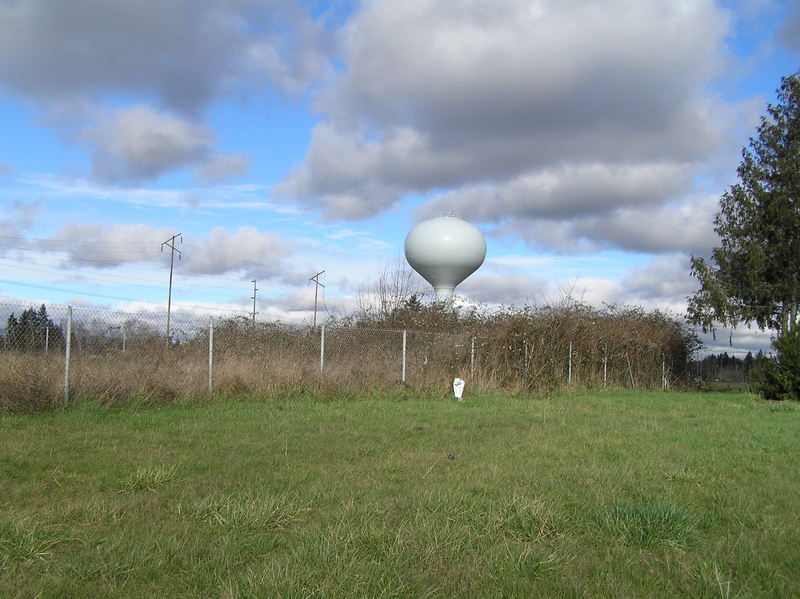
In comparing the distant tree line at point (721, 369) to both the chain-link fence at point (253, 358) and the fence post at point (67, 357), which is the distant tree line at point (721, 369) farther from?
the fence post at point (67, 357)

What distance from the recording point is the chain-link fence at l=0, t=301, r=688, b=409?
28.4ft

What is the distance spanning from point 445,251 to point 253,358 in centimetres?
1520

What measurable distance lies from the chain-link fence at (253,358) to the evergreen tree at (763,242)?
6.61m

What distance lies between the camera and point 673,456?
6273 mm

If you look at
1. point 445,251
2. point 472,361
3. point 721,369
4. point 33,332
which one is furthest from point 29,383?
point 721,369

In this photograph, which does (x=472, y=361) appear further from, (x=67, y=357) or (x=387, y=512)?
(x=387, y=512)

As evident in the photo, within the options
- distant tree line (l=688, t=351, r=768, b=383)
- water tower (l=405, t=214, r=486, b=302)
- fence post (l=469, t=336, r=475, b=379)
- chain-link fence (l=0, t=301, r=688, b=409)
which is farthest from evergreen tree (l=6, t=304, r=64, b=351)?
distant tree line (l=688, t=351, r=768, b=383)

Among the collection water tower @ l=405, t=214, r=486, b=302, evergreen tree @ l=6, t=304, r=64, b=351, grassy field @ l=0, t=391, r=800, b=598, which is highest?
water tower @ l=405, t=214, r=486, b=302

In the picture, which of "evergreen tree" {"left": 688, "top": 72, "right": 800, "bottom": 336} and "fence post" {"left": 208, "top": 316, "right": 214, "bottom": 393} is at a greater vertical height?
"evergreen tree" {"left": 688, "top": 72, "right": 800, "bottom": 336}

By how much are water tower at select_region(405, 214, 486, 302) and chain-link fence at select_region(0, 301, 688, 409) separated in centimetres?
866

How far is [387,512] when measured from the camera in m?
3.97

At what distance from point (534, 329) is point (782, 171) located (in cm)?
1236

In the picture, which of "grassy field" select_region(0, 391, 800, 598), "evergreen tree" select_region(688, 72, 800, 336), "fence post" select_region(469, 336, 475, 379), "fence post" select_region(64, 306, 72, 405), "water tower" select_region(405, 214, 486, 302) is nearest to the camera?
"grassy field" select_region(0, 391, 800, 598)

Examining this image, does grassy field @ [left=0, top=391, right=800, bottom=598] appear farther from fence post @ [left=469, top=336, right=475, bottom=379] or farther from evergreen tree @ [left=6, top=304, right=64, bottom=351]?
fence post @ [left=469, top=336, right=475, bottom=379]
